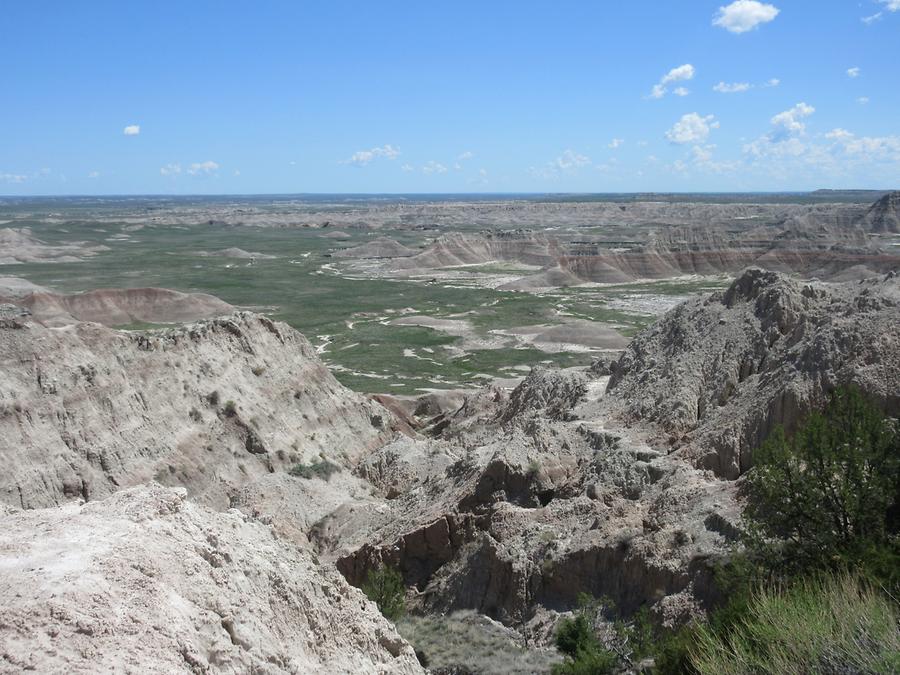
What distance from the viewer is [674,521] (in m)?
16.7

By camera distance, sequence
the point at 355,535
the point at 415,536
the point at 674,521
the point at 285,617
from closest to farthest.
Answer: the point at 285,617 < the point at 674,521 < the point at 415,536 < the point at 355,535

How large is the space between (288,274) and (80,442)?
94.2 metres

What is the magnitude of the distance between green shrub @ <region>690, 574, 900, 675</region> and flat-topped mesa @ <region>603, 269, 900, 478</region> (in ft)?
29.8

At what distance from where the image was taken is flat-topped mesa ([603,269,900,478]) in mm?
19344

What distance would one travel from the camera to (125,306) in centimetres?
7250

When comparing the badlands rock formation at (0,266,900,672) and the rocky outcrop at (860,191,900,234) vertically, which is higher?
the rocky outcrop at (860,191,900,234)

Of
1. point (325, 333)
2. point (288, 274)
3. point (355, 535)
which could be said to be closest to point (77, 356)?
point (355, 535)

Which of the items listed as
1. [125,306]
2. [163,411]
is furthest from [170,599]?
[125,306]

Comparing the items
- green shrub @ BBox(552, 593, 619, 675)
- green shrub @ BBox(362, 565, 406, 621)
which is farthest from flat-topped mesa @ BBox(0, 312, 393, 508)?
green shrub @ BBox(552, 593, 619, 675)

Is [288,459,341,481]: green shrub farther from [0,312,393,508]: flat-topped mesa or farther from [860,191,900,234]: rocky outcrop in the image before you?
[860,191,900,234]: rocky outcrop

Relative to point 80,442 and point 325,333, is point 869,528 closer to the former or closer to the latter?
point 80,442

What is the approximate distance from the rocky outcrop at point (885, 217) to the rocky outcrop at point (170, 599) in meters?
142

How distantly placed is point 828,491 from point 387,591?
953cm

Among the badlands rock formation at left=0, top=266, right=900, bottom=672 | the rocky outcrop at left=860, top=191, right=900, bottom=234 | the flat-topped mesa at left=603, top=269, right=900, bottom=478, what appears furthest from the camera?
the rocky outcrop at left=860, top=191, right=900, bottom=234
